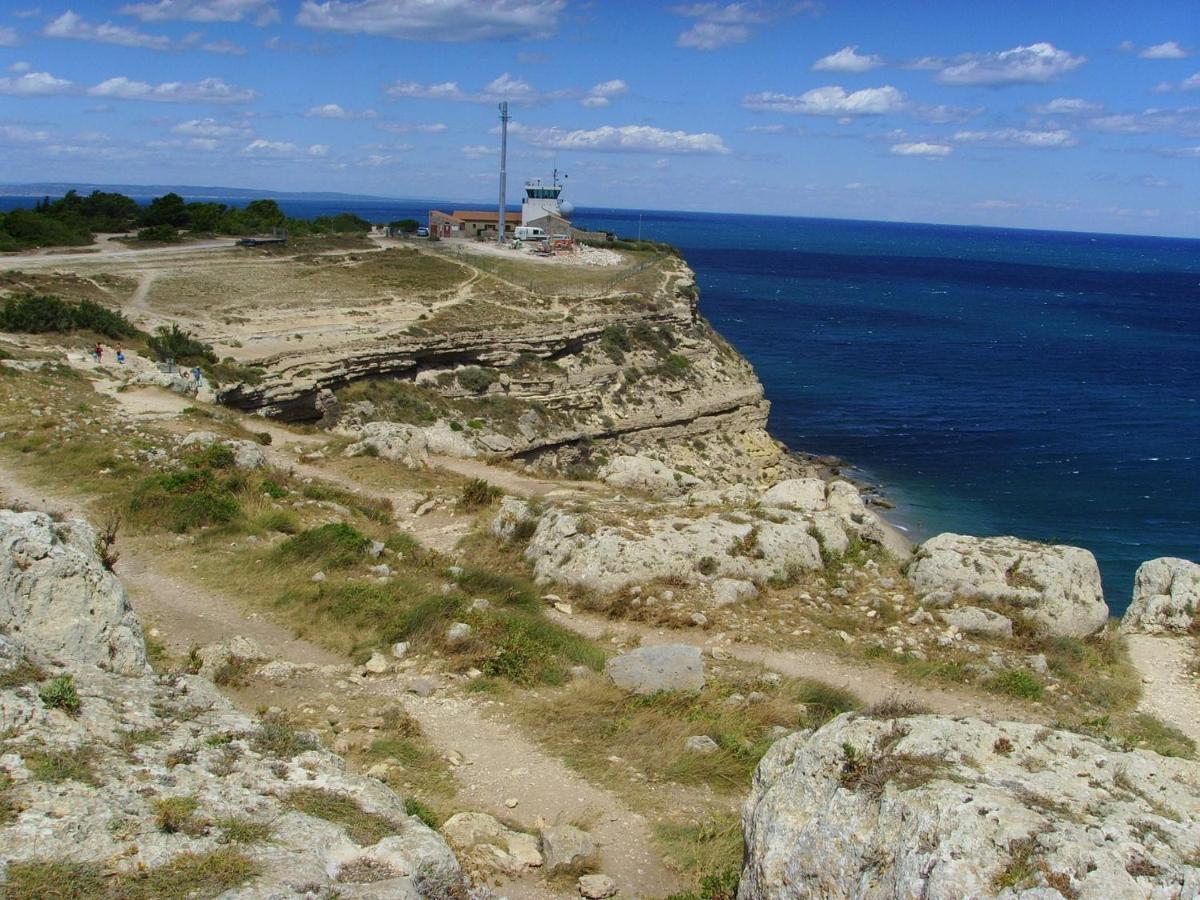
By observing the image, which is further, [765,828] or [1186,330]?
[1186,330]

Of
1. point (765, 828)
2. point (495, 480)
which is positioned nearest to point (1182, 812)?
point (765, 828)

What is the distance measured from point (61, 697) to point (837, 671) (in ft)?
28.1

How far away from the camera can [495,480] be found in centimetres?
2017

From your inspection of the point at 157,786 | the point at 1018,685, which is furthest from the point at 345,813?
the point at 1018,685

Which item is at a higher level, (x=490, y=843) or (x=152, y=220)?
(x=152, y=220)

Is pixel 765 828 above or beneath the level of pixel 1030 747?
beneath

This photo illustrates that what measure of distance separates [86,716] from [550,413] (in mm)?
32032

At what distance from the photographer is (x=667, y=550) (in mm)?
13383

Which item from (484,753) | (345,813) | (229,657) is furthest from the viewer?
(229,657)

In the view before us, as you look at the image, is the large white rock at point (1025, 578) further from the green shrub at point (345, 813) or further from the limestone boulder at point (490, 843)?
the green shrub at point (345, 813)

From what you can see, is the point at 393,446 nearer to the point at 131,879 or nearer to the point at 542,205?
the point at 131,879

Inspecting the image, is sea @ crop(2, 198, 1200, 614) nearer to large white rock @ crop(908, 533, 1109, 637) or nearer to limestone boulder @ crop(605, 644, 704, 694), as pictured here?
large white rock @ crop(908, 533, 1109, 637)

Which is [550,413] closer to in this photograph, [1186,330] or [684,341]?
[684,341]

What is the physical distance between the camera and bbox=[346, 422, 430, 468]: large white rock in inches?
797
